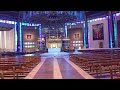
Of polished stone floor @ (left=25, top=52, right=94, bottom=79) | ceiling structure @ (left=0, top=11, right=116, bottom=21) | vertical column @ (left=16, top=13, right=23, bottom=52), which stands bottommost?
polished stone floor @ (left=25, top=52, right=94, bottom=79)

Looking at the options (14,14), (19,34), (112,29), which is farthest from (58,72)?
(14,14)

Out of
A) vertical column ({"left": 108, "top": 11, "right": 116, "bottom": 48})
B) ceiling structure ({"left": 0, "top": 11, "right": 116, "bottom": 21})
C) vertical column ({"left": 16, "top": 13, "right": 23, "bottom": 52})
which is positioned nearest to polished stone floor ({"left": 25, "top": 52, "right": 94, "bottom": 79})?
vertical column ({"left": 108, "top": 11, "right": 116, "bottom": 48})

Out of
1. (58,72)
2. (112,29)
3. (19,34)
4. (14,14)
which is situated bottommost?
(58,72)

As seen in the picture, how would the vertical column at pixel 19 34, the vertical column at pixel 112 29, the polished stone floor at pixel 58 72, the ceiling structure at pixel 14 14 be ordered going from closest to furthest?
1. the polished stone floor at pixel 58 72
2. the vertical column at pixel 112 29
3. the ceiling structure at pixel 14 14
4. the vertical column at pixel 19 34

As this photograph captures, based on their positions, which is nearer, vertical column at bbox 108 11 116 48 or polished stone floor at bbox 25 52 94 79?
polished stone floor at bbox 25 52 94 79

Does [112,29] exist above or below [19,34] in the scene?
above

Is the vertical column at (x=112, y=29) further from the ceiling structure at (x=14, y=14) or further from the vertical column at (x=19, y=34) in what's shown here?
the vertical column at (x=19, y=34)

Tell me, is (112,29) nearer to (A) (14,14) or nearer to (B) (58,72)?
(A) (14,14)

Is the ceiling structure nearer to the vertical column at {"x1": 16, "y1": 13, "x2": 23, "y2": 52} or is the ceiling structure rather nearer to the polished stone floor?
the vertical column at {"x1": 16, "y1": 13, "x2": 23, "y2": 52}

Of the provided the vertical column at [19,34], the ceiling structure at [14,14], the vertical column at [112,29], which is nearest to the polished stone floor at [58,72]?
the vertical column at [112,29]

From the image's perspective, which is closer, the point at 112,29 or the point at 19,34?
the point at 112,29
